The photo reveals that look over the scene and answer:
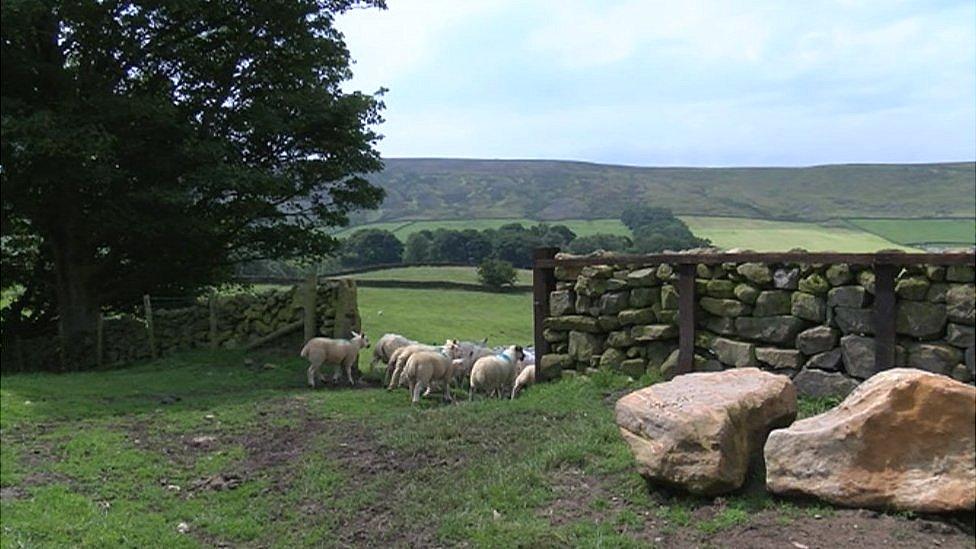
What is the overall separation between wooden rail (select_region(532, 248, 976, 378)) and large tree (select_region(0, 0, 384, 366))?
5.24 meters

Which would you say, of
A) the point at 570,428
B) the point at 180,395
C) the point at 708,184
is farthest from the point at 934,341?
the point at 708,184

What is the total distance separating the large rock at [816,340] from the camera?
280 inches

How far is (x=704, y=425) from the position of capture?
5.56 m

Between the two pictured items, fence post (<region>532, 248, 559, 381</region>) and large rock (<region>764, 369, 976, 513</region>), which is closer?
large rock (<region>764, 369, 976, 513</region>)

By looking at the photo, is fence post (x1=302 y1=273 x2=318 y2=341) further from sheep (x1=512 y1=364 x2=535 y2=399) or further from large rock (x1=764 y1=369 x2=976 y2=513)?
large rock (x1=764 y1=369 x2=976 y2=513)

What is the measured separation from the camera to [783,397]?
238 inches

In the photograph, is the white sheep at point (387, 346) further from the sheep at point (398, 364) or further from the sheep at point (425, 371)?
the sheep at point (425, 371)

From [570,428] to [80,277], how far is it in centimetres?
987

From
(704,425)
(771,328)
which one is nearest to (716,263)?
(771,328)

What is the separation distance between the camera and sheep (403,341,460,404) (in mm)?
11164

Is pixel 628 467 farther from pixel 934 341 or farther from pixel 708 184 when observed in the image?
pixel 708 184

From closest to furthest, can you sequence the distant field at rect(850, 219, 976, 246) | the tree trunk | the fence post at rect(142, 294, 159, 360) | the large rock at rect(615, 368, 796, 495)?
the large rock at rect(615, 368, 796, 495)
the tree trunk
the fence post at rect(142, 294, 159, 360)
the distant field at rect(850, 219, 976, 246)

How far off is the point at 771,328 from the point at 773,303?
0.24m

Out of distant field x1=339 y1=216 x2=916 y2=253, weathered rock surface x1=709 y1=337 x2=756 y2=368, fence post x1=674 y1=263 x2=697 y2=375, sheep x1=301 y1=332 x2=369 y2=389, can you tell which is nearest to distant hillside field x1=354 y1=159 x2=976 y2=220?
distant field x1=339 y1=216 x2=916 y2=253
